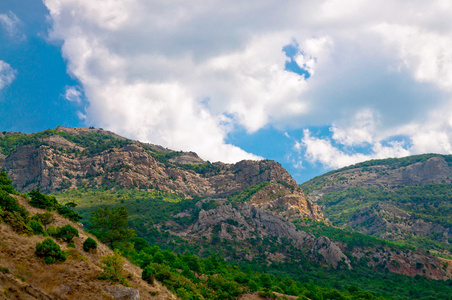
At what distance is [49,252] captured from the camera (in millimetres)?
44219

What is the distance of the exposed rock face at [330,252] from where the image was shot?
169000 millimetres

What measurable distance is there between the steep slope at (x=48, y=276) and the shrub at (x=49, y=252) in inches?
24.6

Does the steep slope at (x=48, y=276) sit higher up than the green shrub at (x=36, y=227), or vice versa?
the green shrub at (x=36, y=227)

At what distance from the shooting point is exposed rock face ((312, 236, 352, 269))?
169 metres

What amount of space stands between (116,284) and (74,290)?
5.83 m

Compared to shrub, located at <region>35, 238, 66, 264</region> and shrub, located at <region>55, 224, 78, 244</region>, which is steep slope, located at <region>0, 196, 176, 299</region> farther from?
shrub, located at <region>55, 224, 78, 244</region>

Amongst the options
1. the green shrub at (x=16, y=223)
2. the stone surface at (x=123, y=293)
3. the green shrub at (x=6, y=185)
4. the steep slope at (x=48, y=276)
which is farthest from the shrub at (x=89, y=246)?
the green shrub at (x=6, y=185)

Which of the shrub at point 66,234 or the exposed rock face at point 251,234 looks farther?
the exposed rock face at point 251,234

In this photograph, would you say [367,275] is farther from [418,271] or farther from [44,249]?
[44,249]

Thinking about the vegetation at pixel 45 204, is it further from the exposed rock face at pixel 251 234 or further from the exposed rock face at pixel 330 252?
the exposed rock face at pixel 330 252

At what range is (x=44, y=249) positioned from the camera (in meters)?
44.1

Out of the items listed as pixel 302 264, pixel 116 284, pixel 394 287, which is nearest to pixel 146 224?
pixel 302 264

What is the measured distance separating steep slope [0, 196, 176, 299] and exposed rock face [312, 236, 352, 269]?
470 feet

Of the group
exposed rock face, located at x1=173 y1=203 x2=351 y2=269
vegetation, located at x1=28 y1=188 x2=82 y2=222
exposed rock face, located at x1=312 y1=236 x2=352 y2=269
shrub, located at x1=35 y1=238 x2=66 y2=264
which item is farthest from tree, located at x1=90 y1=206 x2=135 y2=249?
exposed rock face, located at x1=312 y1=236 x2=352 y2=269
